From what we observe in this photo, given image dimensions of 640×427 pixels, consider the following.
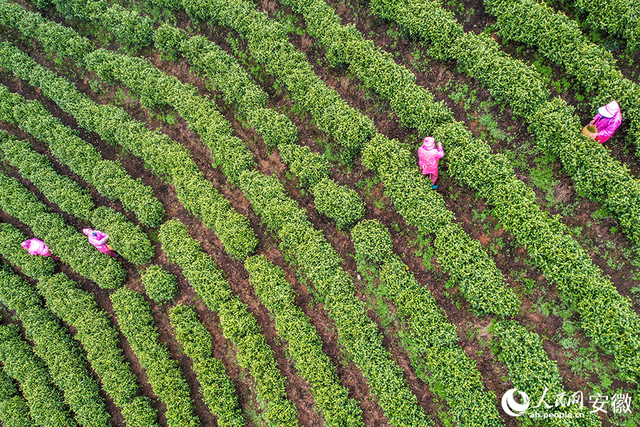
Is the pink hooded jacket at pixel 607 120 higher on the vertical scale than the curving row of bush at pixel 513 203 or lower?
higher

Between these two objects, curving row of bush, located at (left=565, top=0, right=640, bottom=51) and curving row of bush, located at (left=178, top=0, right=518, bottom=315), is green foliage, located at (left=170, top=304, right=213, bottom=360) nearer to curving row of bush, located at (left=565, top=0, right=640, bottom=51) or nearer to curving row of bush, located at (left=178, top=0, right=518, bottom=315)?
curving row of bush, located at (left=178, top=0, right=518, bottom=315)

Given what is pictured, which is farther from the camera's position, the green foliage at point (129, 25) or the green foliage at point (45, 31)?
the green foliage at point (45, 31)

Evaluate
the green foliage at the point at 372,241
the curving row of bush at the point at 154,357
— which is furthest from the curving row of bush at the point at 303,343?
the curving row of bush at the point at 154,357

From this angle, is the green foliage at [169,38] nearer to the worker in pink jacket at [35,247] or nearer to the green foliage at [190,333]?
the worker in pink jacket at [35,247]

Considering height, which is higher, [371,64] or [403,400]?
[371,64]

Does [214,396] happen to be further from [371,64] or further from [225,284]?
→ [371,64]

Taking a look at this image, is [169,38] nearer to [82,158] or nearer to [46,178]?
[82,158]

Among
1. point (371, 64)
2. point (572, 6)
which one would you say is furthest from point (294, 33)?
point (572, 6)
